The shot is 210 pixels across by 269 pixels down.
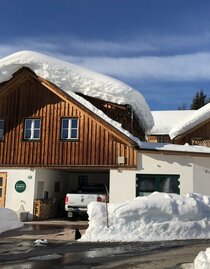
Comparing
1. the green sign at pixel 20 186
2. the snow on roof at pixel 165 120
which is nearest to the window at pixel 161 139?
the snow on roof at pixel 165 120

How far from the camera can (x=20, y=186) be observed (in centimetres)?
2005

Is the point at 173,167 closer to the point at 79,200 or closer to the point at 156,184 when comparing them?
the point at 156,184

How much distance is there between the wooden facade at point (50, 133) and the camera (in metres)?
19.5

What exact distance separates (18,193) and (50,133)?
3460 mm

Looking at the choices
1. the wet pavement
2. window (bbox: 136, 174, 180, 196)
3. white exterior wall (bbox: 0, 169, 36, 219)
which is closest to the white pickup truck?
window (bbox: 136, 174, 180, 196)

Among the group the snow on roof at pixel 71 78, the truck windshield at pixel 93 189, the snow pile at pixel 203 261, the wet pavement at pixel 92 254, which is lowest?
the wet pavement at pixel 92 254

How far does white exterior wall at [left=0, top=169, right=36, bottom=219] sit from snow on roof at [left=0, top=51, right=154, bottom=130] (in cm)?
474

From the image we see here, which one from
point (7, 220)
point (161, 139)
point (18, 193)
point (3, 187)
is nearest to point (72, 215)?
point (18, 193)

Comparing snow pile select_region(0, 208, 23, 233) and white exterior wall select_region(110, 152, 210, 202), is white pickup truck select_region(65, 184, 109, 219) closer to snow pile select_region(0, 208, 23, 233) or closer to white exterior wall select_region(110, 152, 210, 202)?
white exterior wall select_region(110, 152, 210, 202)

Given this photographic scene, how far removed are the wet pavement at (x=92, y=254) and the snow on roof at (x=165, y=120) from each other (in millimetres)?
21284

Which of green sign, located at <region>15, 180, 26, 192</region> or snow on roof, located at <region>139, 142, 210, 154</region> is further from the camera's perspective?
green sign, located at <region>15, 180, 26, 192</region>

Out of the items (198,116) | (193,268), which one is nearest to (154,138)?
(198,116)

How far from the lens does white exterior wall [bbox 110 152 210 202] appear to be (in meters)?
18.9

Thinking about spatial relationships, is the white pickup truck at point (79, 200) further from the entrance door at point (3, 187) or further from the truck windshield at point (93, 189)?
the entrance door at point (3, 187)
